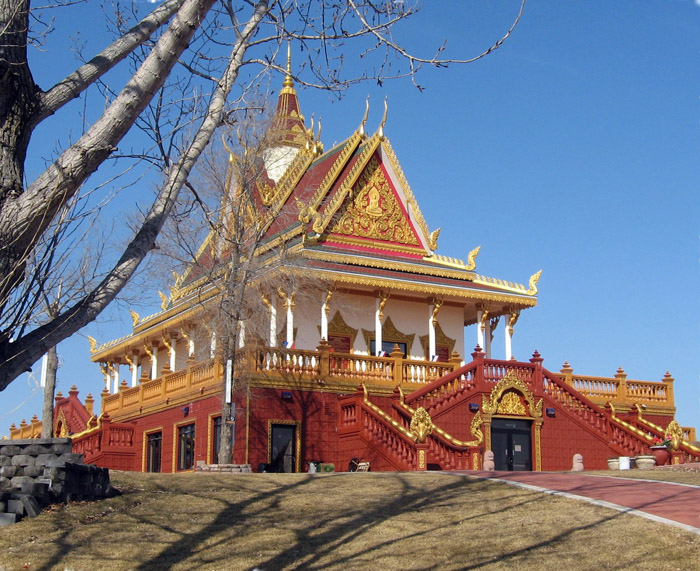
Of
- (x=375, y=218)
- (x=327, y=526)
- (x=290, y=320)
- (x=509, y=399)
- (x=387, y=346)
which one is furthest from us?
(x=375, y=218)

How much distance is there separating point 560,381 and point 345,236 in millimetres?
9401

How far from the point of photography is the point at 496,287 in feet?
→ 120

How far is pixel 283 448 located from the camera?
27.1 m

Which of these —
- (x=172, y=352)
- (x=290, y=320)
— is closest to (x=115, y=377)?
(x=172, y=352)

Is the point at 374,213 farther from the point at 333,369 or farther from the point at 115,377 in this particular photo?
the point at 115,377

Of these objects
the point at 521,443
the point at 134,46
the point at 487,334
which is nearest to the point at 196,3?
the point at 134,46

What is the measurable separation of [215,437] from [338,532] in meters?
14.1

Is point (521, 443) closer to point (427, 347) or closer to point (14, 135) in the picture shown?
point (427, 347)

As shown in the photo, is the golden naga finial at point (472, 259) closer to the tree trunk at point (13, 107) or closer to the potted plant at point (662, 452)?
the potted plant at point (662, 452)

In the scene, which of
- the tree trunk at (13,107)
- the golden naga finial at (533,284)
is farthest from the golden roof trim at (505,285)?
the tree trunk at (13,107)

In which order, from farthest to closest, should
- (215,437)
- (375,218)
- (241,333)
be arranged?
(375,218) → (215,437) → (241,333)

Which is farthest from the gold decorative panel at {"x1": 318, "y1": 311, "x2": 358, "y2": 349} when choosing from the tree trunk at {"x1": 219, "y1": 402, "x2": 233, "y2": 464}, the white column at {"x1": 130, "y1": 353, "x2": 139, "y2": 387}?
the white column at {"x1": 130, "y1": 353, "x2": 139, "y2": 387}

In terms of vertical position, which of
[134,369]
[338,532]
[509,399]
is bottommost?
[338,532]

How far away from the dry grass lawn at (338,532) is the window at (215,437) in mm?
9655
